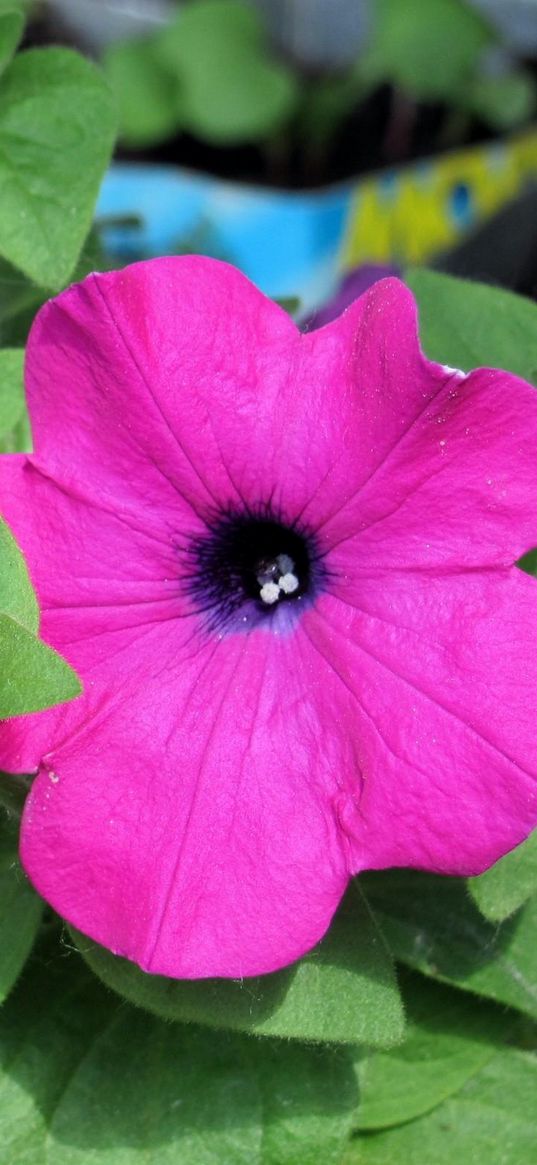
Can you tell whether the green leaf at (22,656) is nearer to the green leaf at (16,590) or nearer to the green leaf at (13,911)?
the green leaf at (16,590)

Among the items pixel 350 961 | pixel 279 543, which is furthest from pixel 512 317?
pixel 350 961

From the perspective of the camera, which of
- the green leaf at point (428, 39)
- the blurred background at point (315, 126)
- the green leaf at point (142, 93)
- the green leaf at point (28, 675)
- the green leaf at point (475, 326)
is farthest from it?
the green leaf at point (142, 93)

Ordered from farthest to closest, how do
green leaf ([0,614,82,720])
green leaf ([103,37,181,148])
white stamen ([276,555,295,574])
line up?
green leaf ([103,37,181,148]) < white stamen ([276,555,295,574]) < green leaf ([0,614,82,720])

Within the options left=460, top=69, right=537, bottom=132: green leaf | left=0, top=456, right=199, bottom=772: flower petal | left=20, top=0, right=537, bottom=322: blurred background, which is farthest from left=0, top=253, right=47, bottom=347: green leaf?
left=460, top=69, right=537, bottom=132: green leaf

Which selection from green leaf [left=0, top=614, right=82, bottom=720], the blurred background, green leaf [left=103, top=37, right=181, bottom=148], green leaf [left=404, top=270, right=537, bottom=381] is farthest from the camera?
green leaf [left=103, top=37, right=181, bottom=148]

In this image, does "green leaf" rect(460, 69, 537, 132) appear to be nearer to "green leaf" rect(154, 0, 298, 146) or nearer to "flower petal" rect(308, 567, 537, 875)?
Answer: "green leaf" rect(154, 0, 298, 146)

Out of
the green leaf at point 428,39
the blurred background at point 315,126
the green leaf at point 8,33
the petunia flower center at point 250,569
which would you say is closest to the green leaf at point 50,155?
the green leaf at point 8,33
